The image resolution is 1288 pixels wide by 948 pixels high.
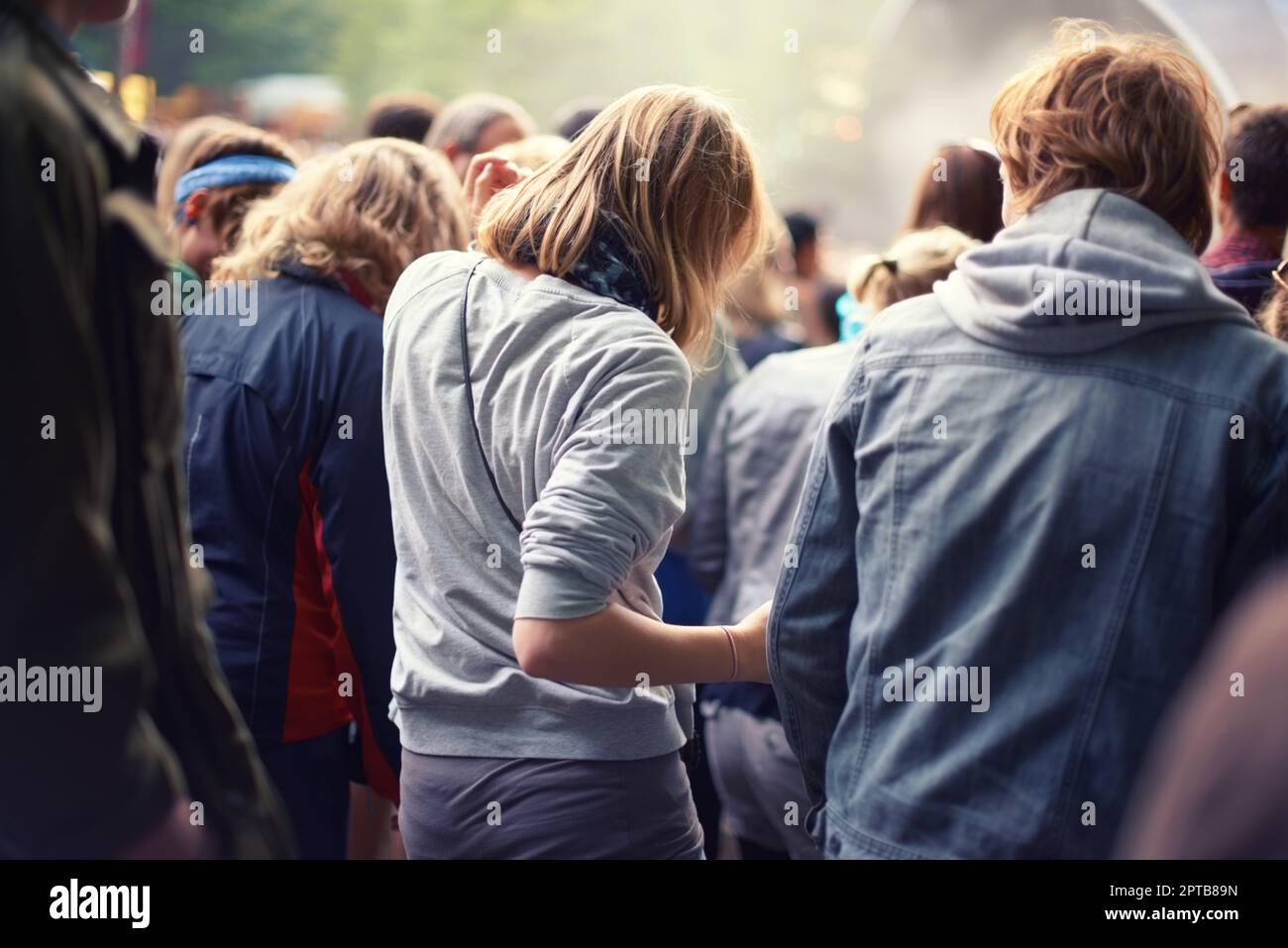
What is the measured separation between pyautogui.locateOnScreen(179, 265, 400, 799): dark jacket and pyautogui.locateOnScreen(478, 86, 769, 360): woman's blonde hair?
73 centimetres

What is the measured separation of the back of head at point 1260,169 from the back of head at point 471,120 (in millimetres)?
2249

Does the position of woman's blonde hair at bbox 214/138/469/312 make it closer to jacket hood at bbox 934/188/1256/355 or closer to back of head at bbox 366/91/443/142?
jacket hood at bbox 934/188/1256/355

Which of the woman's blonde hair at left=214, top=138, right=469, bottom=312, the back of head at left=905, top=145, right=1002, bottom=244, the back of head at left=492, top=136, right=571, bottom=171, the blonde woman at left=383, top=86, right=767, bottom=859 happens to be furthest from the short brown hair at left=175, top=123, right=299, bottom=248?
the back of head at left=905, top=145, right=1002, bottom=244

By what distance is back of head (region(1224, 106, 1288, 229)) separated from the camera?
277 centimetres

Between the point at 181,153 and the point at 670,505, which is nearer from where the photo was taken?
the point at 670,505

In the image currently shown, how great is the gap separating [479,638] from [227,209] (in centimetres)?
189

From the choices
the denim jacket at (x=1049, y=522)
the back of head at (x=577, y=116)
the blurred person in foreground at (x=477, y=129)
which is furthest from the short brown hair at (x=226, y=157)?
the denim jacket at (x=1049, y=522)

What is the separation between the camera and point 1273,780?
1.08 metres

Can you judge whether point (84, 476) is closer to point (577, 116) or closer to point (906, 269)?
point (906, 269)

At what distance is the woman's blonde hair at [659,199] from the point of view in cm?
194

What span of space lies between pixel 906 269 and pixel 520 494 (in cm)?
142

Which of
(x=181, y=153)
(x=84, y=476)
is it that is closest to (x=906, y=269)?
(x=181, y=153)

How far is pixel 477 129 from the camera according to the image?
4.22 metres

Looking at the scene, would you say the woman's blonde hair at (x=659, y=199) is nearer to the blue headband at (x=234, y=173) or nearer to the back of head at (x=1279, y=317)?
the back of head at (x=1279, y=317)
